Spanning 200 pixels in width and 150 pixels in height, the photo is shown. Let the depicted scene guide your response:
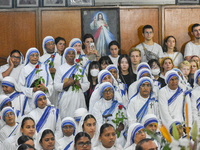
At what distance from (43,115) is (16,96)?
0.85 meters

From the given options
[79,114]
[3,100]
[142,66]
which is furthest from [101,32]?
[3,100]

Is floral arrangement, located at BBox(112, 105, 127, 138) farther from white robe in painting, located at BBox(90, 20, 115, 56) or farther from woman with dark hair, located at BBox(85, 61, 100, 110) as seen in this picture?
white robe in painting, located at BBox(90, 20, 115, 56)

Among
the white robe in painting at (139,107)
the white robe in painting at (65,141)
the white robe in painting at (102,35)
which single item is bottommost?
the white robe in painting at (65,141)

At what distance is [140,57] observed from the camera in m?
10.7

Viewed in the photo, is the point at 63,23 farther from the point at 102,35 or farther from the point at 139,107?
the point at 139,107

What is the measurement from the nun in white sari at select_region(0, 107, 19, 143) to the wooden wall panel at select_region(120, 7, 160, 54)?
4.64 meters

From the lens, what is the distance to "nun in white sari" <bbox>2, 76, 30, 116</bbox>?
9.57m

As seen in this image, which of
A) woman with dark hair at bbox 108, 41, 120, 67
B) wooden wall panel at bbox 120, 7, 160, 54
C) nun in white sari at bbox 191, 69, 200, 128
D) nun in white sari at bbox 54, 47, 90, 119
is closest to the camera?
nun in white sari at bbox 191, 69, 200, 128

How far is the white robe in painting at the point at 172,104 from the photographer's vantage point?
Result: 9023mm

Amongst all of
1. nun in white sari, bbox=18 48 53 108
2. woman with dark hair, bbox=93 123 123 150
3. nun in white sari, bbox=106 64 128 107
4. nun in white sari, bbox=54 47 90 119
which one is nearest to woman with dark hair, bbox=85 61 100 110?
nun in white sari, bbox=54 47 90 119

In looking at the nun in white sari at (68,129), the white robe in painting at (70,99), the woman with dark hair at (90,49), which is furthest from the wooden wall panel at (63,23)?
the nun in white sari at (68,129)

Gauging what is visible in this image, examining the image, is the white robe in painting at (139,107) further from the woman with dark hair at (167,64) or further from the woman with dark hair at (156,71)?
the woman with dark hair at (167,64)

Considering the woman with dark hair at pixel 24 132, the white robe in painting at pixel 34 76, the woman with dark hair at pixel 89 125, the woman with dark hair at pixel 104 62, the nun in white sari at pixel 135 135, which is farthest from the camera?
the woman with dark hair at pixel 104 62

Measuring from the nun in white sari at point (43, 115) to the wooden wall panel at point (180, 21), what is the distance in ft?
15.3
